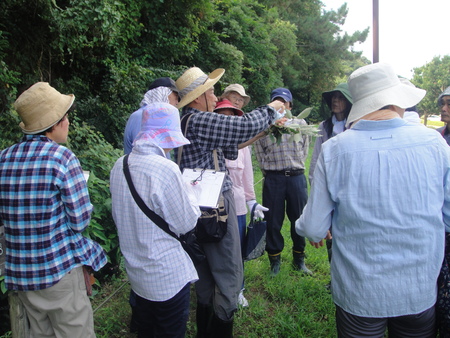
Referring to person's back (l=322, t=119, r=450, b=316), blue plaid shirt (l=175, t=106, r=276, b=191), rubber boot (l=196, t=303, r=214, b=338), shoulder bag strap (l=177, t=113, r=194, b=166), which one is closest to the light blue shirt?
person's back (l=322, t=119, r=450, b=316)

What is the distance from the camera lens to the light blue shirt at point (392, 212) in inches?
61.0

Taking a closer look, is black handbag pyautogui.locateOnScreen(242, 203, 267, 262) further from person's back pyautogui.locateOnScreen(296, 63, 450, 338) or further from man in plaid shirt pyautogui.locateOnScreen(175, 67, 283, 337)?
person's back pyautogui.locateOnScreen(296, 63, 450, 338)

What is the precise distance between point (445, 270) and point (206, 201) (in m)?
1.37

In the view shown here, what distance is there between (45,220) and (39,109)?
2.04 ft

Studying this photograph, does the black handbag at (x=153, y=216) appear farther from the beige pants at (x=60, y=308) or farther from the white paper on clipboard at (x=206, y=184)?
the beige pants at (x=60, y=308)

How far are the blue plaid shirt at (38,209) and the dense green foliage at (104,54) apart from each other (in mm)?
997

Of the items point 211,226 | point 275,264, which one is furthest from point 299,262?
point 211,226

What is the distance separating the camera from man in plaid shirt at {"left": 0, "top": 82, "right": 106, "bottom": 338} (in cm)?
177

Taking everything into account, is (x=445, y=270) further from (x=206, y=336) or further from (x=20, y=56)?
(x=20, y=56)

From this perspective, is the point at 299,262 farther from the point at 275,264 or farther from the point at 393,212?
the point at 393,212

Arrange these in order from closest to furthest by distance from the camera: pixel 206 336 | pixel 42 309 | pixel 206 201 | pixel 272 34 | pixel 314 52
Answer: pixel 42 309 → pixel 206 201 → pixel 206 336 → pixel 272 34 → pixel 314 52

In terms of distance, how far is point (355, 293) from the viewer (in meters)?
1.64

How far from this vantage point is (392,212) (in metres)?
A: 1.55

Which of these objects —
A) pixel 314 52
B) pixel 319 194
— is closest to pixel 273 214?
pixel 319 194
